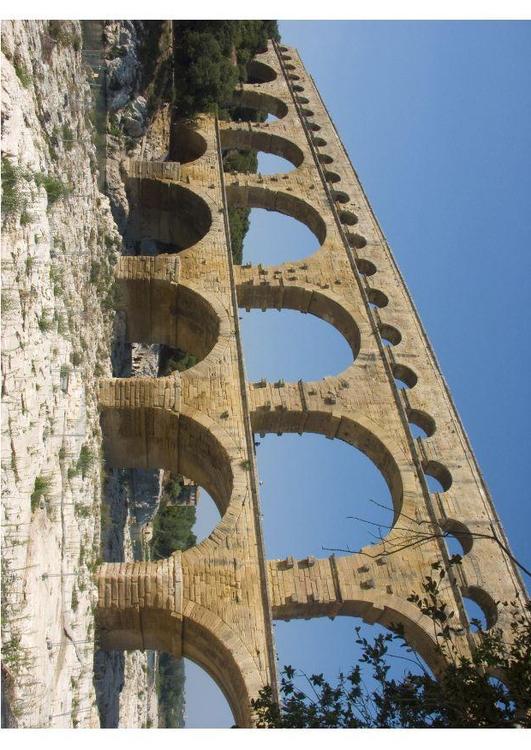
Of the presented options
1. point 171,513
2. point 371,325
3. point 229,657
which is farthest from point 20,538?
point 171,513

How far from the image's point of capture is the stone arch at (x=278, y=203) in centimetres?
1989

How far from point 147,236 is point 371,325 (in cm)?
707

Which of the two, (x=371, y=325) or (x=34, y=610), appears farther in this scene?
(x=371, y=325)

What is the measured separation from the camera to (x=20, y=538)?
7340 millimetres

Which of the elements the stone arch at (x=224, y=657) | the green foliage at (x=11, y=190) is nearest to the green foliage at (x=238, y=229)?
the stone arch at (x=224, y=657)

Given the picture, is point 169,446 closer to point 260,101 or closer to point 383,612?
point 383,612

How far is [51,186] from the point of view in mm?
9727

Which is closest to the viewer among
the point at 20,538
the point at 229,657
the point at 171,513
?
the point at 20,538

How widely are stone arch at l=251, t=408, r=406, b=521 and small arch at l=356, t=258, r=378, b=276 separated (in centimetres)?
567

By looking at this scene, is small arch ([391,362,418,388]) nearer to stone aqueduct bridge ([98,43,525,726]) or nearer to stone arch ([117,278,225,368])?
stone aqueduct bridge ([98,43,525,726])

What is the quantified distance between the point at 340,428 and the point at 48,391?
302 inches

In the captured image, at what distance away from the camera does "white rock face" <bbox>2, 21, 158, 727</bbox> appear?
7340mm

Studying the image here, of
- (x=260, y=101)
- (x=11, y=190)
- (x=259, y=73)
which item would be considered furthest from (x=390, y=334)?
(x=259, y=73)

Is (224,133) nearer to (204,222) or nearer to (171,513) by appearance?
(204,222)
